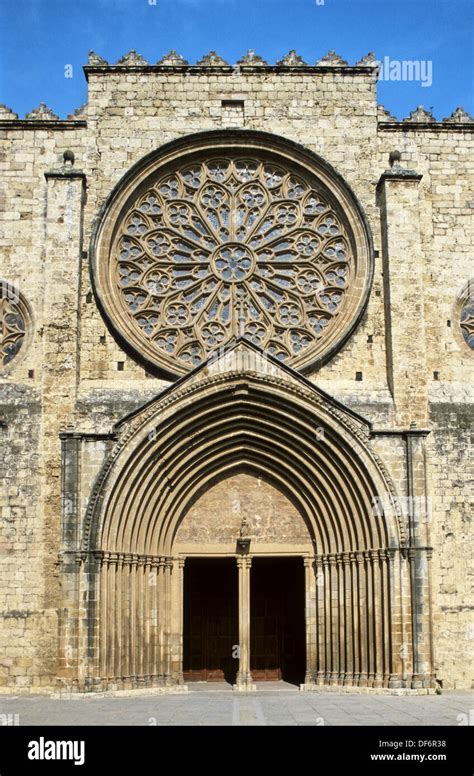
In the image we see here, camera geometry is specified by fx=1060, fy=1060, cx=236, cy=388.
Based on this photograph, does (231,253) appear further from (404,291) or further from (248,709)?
(248,709)

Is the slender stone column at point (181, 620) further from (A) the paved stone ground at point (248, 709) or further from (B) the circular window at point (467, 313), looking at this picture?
(B) the circular window at point (467, 313)

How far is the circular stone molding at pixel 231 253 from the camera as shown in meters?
17.9

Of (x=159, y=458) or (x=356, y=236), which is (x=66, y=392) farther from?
(x=356, y=236)

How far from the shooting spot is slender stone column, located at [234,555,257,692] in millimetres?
16516

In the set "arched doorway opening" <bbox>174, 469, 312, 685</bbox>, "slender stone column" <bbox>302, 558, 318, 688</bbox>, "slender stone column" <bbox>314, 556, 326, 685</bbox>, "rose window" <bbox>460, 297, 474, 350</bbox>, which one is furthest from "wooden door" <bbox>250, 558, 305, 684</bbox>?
"rose window" <bbox>460, 297, 474, 350</bbox>

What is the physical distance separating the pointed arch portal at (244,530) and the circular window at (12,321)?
2854 mm

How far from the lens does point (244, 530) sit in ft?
56.0

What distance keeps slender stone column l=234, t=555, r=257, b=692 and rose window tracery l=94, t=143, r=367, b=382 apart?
3428 millimetres

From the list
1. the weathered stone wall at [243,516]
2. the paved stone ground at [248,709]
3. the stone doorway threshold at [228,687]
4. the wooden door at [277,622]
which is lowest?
the stone doorway threshold at [228,687]

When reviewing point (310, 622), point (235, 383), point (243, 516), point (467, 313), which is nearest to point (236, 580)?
point (243, 516)

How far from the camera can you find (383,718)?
12000 millimetres

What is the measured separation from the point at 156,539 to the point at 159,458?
1316mm

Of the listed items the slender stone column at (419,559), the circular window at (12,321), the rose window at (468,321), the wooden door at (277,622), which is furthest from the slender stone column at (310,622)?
Result: the circular window at (12,321)

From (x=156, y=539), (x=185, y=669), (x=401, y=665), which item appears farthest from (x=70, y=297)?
(x=401, y=665)
